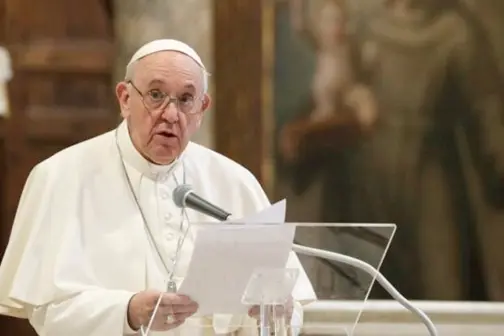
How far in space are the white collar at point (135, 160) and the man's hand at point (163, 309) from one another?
54 centimetres

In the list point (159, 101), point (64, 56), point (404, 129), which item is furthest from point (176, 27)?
point (159, 101)

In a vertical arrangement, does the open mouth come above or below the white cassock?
above

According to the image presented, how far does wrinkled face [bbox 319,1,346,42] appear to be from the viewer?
3797 mm

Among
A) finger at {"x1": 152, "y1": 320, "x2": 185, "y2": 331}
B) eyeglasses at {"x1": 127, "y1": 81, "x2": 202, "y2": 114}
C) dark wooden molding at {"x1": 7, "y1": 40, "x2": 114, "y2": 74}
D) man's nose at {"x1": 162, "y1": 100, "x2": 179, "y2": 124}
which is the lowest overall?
finger at {"x1": 152, "y1": 320, "x2": 185, "y2": 331}

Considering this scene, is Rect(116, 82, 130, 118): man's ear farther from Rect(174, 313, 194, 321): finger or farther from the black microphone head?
Rect(174, 313, 194, 321): finger

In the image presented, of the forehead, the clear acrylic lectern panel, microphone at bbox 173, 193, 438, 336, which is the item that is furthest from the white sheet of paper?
the forehead

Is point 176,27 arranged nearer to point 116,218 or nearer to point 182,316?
point 116,218

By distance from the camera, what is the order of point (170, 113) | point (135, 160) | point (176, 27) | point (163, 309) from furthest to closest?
point (176, 27), point (135, 160), point (170, 113), point (163, 309)

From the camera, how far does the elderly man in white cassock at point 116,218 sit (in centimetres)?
222

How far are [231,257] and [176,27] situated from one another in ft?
6.97

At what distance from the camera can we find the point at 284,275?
1.84 m

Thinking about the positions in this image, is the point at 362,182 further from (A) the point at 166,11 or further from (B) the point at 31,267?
(B) the point at 31,267

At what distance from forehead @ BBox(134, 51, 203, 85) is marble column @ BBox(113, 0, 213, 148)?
130 cm

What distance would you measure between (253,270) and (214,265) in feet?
0.33
